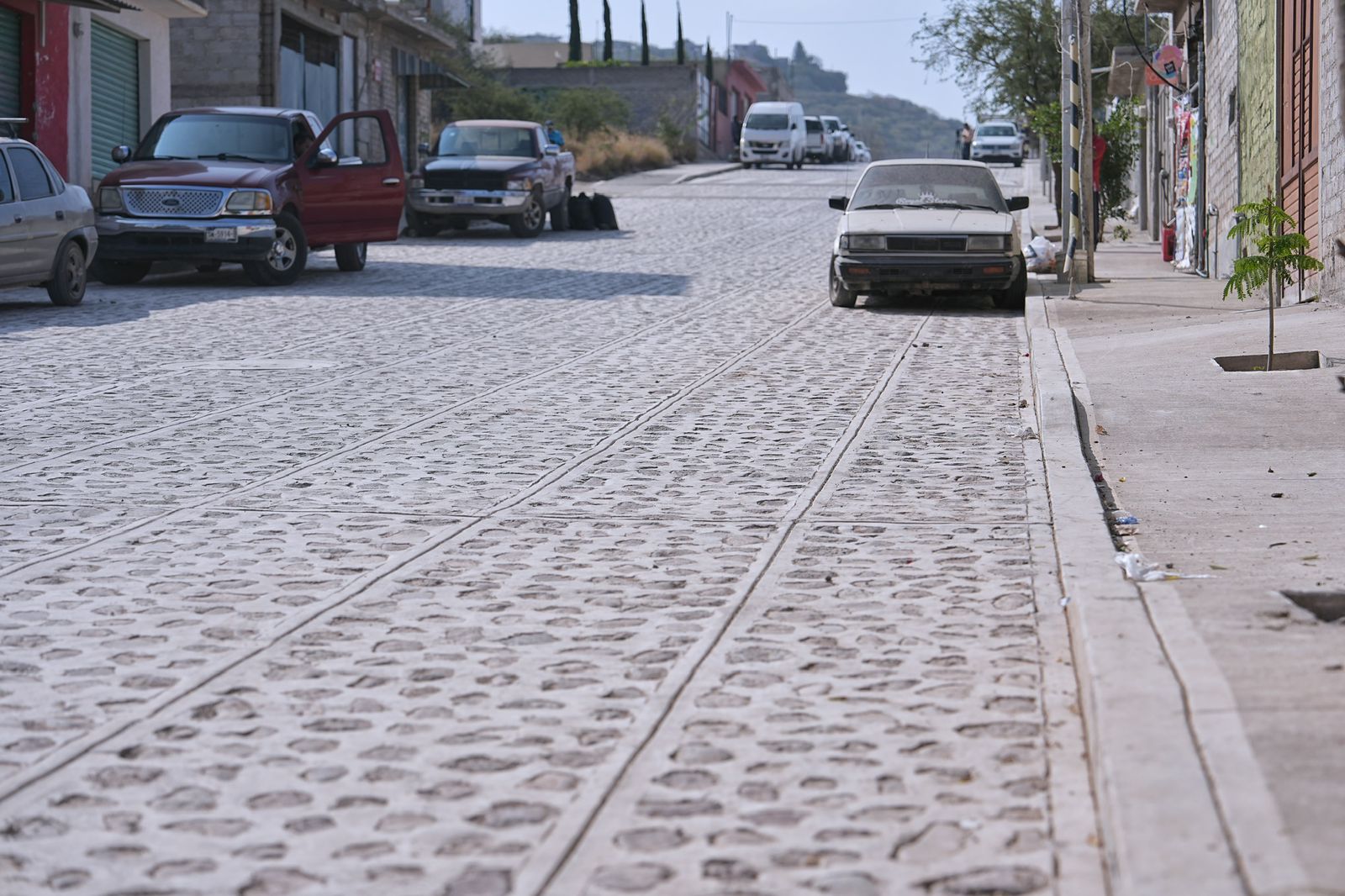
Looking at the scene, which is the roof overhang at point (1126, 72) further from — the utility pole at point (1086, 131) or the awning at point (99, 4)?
the awning at point (99, 4)

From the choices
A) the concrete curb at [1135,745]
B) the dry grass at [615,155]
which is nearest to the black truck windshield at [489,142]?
the dry grass at [615,155]

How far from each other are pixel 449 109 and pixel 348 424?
5203 centimetres

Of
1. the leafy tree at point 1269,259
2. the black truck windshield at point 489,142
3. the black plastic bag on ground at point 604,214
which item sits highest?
the black truck windshield at point 489,142

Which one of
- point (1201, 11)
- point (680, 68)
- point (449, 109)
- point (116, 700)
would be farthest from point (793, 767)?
point (680, 68)

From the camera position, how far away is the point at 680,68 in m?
72.9

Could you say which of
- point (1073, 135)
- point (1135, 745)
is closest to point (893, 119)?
point (1073, 135)

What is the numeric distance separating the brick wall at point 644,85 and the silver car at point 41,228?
54.5 metres

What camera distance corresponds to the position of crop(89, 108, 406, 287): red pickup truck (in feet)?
66.6

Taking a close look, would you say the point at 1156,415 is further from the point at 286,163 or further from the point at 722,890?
the point at 286,163

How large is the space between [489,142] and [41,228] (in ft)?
48.1

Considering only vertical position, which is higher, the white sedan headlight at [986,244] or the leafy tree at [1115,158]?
the leafy tree at [1115,158]

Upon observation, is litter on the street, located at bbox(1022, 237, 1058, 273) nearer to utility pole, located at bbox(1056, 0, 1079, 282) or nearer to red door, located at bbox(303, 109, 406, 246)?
utility pole, located at bbox(1056, 0, 1079, 282)

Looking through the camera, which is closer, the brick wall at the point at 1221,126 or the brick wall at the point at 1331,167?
the brick wall at the point at 1331,167

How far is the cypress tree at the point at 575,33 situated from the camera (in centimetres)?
7931
